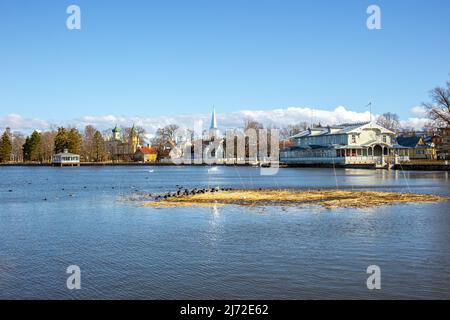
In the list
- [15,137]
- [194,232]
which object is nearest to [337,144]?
[194,232]

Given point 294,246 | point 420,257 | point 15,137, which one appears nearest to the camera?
point 420,257

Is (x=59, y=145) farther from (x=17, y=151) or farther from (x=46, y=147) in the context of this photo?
(x=17, y=151)

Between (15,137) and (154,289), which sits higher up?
(15,137)

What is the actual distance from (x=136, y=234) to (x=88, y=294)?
8266 mm

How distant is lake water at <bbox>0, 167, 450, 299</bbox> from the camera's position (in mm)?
12047

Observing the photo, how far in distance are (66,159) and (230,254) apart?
14009cm

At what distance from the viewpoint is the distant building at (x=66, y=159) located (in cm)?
14725

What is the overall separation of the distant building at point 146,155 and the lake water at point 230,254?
148706 millimetres

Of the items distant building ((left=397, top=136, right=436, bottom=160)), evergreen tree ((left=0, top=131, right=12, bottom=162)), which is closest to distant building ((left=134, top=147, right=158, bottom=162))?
evergreen tree ((left=0, top=131, right=12, bottom=162))

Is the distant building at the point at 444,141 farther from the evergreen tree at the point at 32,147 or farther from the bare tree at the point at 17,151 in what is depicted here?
the bare tree at the point at 17,151

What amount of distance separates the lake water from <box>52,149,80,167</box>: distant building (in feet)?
412

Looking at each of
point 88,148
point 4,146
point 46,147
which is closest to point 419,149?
point 88,148

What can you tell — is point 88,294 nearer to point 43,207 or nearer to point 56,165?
point 43,207
